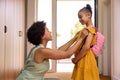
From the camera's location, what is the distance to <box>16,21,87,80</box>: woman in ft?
5.06

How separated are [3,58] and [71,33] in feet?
28.5

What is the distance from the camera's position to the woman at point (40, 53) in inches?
60.7

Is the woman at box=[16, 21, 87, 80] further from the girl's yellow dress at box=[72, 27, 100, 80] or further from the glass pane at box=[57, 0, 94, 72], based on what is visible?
the glass pane at box=[57, 0, 94, 72]

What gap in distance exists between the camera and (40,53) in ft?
5.06

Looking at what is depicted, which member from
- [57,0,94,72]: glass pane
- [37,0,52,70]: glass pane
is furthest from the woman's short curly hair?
[57,0,94,72]: glass pane

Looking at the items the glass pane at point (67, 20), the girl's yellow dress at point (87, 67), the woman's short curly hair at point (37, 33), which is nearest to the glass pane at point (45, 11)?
the glass pane at point (67, 20)

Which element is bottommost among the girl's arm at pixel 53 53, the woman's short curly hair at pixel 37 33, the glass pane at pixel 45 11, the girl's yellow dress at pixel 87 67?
the girl's yellow dress at pixel 87 67

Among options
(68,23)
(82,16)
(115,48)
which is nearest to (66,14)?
(68,23)

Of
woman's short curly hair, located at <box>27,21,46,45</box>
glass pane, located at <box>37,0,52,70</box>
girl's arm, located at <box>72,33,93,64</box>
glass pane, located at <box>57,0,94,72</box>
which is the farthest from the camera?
glass pane, located at <box>57,0,94,72</box>

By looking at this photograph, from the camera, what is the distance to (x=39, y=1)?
21.7ft

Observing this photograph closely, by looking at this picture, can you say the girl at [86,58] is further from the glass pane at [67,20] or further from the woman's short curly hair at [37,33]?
the glass pane at [67,20]

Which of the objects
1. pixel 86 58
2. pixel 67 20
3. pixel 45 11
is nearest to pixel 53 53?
pixel 86 58

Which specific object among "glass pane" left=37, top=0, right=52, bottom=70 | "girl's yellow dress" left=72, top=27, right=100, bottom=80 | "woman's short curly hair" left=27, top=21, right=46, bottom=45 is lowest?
"girl's yellow dress" left=72, top=27, right=100, bottom=80

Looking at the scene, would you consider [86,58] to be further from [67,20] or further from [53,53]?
[67,20]
